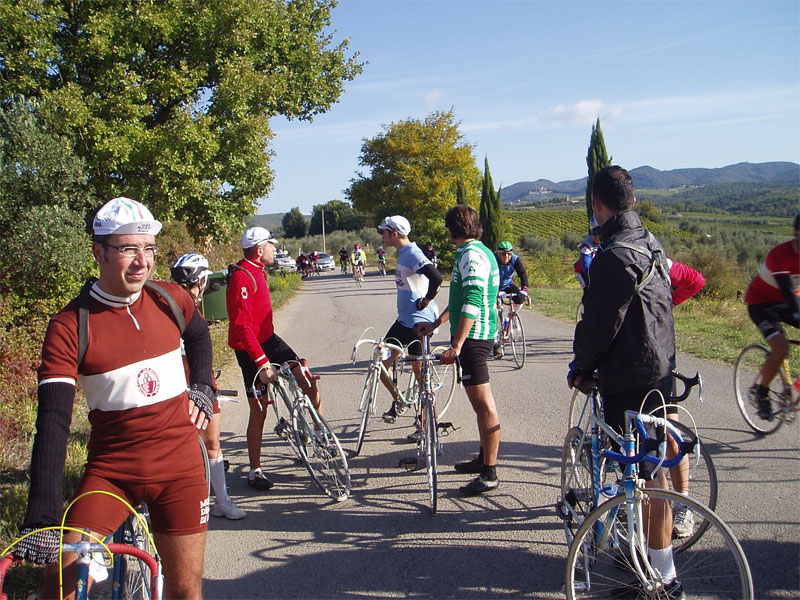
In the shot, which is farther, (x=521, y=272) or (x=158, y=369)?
(x=521, y=272)

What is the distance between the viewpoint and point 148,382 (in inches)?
104

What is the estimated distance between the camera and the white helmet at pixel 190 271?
457 centimetres

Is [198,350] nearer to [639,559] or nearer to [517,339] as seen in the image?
[639,559]

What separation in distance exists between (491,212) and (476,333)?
31.5 metres

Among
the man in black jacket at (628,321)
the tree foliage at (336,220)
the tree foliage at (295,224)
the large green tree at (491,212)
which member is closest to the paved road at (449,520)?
the man in black jacket at (628,321)

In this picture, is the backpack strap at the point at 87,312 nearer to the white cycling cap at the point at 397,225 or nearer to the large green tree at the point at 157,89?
the white cycling cap at the point at 397,225

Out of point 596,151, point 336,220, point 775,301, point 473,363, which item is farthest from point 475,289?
point 336,220

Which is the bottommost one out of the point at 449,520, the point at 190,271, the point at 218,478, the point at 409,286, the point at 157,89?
the point at 449,520

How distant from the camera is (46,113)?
1202 centimetres

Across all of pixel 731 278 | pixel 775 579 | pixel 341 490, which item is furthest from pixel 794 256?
pixel 731 278

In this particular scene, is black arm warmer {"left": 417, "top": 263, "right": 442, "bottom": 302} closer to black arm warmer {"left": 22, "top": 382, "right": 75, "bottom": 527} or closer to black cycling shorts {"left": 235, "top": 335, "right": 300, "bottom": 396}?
black cycling shorts {"left": 235, "top": 335, "right": 300, "bottom": 396}

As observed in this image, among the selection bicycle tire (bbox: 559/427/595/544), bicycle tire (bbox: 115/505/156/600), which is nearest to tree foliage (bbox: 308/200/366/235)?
bicycle tire (bbox: 559/427/595/544)

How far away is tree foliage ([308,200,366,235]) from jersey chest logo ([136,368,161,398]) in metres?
106

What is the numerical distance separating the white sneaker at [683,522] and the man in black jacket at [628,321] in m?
0.15
